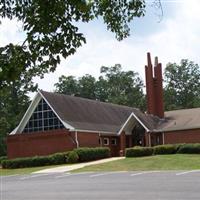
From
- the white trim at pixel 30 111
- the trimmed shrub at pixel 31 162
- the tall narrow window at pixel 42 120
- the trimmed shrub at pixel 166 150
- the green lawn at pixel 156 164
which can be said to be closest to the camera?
the green lawn at pixel 156 164

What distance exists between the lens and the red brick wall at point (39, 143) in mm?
46438

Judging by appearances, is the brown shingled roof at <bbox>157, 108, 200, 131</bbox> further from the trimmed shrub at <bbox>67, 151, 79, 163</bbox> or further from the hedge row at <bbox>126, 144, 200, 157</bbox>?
the trimmed shrub at <bbox>67, 151, 79, 163</bbox>

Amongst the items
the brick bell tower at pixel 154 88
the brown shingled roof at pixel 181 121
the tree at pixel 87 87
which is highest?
the tree at pixel 87 87

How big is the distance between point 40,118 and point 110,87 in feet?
157

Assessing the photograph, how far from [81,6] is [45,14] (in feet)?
1.43

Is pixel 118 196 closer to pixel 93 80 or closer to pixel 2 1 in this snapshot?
pixel 2 1

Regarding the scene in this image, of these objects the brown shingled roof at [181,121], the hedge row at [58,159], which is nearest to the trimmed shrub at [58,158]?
the hedge row at [58,159]

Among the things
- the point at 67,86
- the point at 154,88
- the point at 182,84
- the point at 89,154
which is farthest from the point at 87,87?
the point at 89,154

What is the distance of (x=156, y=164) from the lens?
3612cm

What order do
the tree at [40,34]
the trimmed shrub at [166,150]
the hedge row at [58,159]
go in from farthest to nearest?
1. the trimmed shrub at [166,150]
2. the hedge row at [58,159]
3. the tree at [40,34]

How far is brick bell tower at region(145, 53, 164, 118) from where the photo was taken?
56500 millimetres

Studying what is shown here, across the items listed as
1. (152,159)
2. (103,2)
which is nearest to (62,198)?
(103,2)

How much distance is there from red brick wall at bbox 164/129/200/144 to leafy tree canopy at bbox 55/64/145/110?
3528 centimetres

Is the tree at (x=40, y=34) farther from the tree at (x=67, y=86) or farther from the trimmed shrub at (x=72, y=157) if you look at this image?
the tree at (x=67, y=86)
